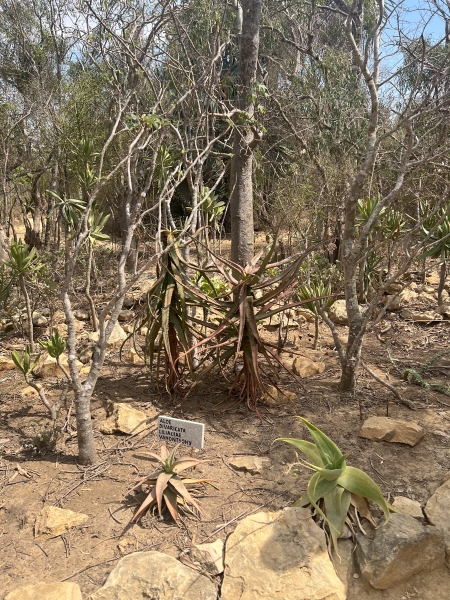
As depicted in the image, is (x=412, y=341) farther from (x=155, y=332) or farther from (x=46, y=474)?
(x=46, y=474)

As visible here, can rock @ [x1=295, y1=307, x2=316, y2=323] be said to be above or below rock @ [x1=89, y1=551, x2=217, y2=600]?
above

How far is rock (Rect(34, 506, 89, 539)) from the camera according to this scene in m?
2.34

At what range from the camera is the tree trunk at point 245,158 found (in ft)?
13.6

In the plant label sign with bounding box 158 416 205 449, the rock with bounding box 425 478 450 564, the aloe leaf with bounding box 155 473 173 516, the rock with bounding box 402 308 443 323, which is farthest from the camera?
the rock with bounding box 402 308 443 323

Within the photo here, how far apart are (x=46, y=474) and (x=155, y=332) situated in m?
1.15

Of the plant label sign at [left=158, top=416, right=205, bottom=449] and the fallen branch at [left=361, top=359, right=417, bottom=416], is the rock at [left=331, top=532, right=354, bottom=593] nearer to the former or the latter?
the plant label sign at [left=158, top=416, right=205, bottom=449]

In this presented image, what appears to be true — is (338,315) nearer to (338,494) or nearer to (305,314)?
(305,314)

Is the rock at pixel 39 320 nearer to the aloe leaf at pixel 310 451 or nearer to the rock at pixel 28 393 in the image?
the rock at pixel 28 393

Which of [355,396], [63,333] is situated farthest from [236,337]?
[63,333]

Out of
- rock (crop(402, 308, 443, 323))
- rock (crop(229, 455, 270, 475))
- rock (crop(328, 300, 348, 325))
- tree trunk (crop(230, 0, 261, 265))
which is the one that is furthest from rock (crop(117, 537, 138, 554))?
rock (crop(402, 308, 443, 323))

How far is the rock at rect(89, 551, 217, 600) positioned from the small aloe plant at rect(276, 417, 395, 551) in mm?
587

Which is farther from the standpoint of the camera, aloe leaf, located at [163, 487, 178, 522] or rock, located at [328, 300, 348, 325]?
rock, located at [328, 300, 348, 325]

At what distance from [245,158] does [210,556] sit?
307 cm

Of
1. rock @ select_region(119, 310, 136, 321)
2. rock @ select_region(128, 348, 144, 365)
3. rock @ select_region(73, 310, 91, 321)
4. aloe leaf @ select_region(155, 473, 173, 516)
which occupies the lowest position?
aloe leaf @ select_region(155, 473, 173, 516)
